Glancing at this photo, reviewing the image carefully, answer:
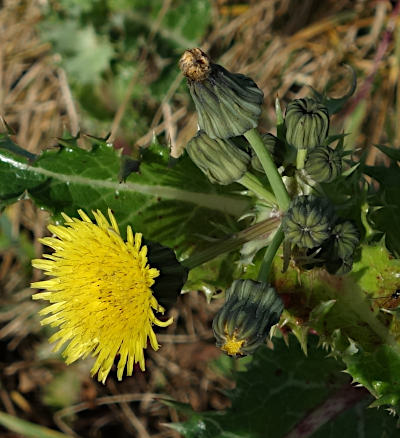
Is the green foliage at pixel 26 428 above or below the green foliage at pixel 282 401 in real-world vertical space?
below

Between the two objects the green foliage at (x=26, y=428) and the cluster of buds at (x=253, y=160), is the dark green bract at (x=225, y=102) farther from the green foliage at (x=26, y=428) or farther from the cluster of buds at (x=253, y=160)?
the green foliage at (x=26, y=428)

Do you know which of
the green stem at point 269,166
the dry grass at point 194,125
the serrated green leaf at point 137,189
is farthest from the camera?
the dry grass at point 194,125

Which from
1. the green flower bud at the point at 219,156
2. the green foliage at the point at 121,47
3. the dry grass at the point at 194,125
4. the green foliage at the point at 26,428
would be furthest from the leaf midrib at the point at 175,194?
the green foliage at the point at 26,428

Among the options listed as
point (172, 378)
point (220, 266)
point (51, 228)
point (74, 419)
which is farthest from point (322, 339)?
point (74, 419)

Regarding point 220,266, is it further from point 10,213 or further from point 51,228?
point 10,213

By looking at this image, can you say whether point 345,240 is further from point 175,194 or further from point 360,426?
point 360,426

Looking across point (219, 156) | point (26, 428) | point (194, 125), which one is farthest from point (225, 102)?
point (26, 428)
